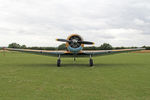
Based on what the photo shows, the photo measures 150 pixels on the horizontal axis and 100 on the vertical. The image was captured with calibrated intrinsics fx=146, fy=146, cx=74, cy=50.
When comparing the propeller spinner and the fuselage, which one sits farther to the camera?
the propeller spinner

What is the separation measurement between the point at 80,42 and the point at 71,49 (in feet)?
3.66

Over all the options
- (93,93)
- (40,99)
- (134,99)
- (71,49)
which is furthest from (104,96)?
(71,49)

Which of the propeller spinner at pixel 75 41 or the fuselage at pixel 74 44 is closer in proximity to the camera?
the fuselage at pixel 74 44

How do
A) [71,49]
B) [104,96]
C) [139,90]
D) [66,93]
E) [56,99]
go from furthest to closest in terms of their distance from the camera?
[71,49] < [139,90] < [66,93] < [104,96] < [56,99]

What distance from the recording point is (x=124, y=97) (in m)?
4.65

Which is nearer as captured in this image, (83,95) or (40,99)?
(40,99)

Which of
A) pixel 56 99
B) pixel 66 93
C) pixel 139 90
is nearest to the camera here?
pixel 56 99

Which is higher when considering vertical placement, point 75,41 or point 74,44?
point 75,41

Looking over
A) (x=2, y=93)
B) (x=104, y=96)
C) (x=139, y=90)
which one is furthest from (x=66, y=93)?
(x=139, y=90)

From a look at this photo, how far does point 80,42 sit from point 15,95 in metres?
9.92

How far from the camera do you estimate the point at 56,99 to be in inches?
174

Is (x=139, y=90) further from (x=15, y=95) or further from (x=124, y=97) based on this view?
(x=15, y=95)

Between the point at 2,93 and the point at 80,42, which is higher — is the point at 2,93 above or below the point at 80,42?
below

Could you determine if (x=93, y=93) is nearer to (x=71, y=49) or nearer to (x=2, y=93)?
(x=2, y=93)
